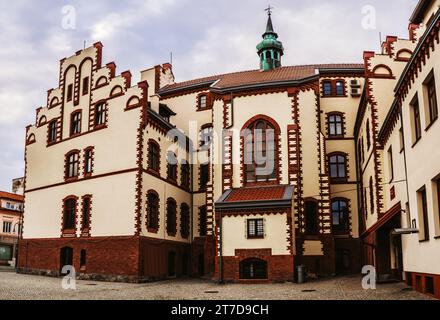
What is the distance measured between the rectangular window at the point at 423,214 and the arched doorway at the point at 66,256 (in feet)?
73.2

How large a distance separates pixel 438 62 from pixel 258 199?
50.4 feet

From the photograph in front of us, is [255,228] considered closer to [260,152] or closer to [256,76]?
[260,152]

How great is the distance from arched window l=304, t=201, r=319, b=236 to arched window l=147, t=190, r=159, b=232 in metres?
9.87

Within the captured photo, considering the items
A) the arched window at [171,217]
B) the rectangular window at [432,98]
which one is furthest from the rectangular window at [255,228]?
the rectangular window at [432,98]

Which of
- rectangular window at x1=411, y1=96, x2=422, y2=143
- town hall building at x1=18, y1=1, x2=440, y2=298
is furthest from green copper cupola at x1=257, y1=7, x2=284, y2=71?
rectangular window at x1=411, y1=96, x2=422, y2=143

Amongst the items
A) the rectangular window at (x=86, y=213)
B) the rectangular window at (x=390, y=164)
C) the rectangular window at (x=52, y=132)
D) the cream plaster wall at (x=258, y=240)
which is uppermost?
the rectangular window at (x=52, y=132)

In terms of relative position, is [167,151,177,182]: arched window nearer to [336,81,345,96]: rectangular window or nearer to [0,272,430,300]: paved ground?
[0,272,430,300]: paved ground

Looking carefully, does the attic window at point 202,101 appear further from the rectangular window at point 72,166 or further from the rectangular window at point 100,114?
the rectangular window at point 72,166

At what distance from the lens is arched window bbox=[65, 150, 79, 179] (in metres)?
32.7

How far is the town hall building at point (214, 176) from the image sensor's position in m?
27.8

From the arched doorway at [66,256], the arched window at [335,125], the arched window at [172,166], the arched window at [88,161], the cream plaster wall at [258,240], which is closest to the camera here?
the cream plaster wall at [258,240]

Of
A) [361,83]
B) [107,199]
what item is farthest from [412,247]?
[361,83]

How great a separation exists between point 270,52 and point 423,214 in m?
26.6

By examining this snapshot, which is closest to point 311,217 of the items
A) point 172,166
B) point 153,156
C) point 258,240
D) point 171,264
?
point 258,240
